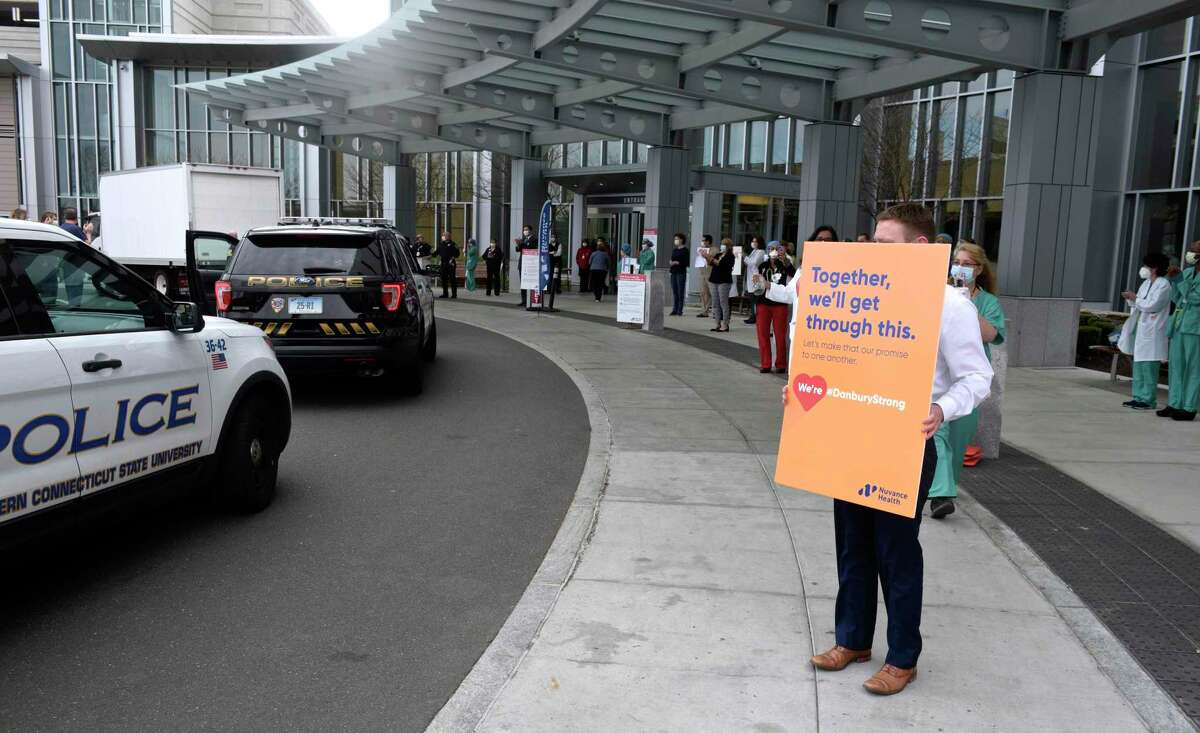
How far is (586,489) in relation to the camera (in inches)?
266

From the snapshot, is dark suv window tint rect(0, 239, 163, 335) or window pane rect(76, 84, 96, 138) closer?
dark suv window tint rect(0, 239, 163, 335)

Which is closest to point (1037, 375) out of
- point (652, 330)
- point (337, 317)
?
point (652, 330)

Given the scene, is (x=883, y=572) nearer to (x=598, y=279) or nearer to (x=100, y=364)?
(x=100, y=364)

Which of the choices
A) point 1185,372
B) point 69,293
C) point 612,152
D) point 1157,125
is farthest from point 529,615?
point 612,152

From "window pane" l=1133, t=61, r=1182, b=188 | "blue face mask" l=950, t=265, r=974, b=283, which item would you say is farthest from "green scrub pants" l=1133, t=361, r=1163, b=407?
"window pane" l=1133, t=61, r=1182, b=188

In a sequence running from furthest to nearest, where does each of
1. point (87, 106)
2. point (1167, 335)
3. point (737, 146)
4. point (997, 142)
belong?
point (87, 106) < point (737, 146) < point (997, 142) < point (1167, 335)

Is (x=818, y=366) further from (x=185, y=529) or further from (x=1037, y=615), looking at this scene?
(x=185, y=529)

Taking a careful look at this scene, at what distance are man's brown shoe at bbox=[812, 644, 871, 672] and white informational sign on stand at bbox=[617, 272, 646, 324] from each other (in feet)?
50.3

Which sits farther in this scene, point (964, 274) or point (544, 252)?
point (544, 252)

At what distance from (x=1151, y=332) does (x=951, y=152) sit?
63.1ft

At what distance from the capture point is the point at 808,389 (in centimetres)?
388

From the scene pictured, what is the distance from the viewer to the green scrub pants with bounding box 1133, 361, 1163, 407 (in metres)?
10.5

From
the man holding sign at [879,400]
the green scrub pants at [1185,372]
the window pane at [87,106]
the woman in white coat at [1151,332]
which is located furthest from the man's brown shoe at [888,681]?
the window pane at [87,106]

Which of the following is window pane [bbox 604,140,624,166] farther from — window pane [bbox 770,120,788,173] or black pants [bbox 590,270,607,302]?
black pants [bbox 590,270,607,302]
